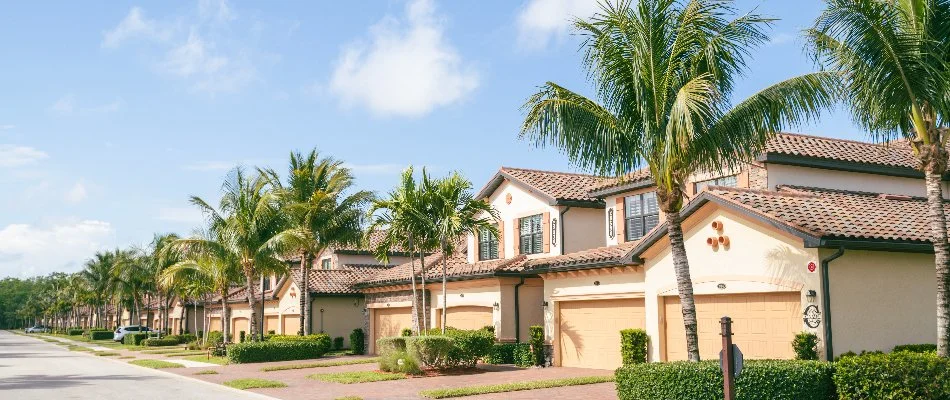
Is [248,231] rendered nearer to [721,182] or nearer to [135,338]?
[721,182]

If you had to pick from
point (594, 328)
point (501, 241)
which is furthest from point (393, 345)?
point (501, 241)

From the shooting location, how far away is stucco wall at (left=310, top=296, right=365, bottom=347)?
38.9 meters

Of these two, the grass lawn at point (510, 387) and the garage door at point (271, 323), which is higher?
the garage door at point (271, 323)

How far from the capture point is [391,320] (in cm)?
3441

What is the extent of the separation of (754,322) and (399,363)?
10.3m

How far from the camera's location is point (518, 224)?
98.5ft

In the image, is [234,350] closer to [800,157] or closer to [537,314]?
[537,314]

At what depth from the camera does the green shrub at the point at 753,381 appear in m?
14.0

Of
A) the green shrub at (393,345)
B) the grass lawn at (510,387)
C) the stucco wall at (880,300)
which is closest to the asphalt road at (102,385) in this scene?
the grass lawn at (510,387)

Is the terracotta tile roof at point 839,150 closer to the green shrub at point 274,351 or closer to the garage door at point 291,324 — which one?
the green shrub at point 274,351

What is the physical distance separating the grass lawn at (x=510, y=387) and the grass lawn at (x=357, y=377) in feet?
12.6

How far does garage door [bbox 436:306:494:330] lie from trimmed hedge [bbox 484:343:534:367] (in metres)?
1.46

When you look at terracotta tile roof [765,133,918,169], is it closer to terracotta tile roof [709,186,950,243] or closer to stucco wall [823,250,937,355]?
terracotta tile roof [709,186,950,243]

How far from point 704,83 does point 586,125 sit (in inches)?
99.5
